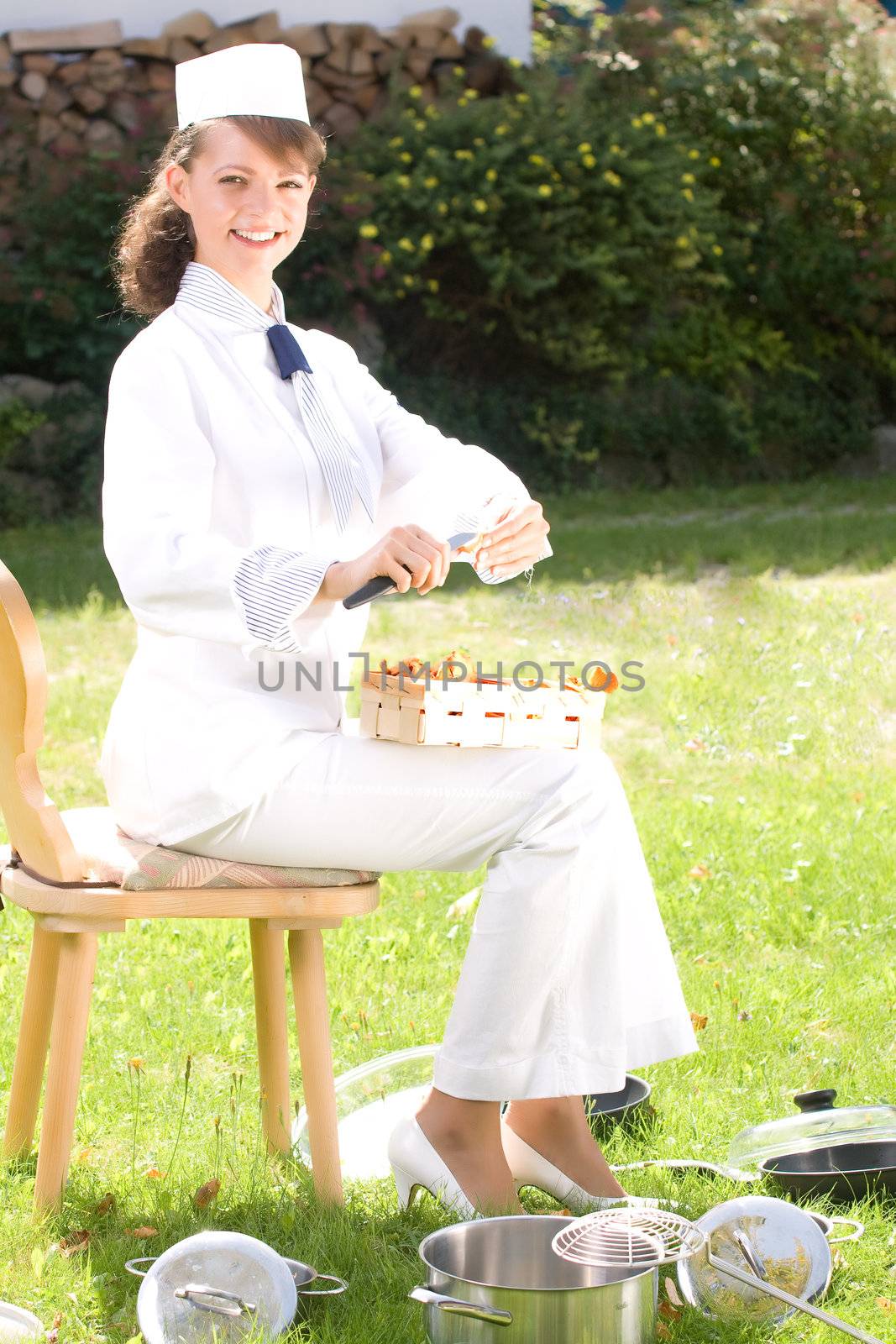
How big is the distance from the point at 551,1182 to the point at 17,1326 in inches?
32.2

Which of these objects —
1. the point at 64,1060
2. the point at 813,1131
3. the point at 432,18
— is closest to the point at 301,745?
the point at 64,1060

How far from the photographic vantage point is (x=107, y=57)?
32.2ft

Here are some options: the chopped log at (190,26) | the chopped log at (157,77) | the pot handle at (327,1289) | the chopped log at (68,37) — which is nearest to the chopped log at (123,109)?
the chopped log at (157,77)

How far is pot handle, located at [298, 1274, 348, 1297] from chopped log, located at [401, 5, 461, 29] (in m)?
9.46

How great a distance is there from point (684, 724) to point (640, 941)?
10.1ft

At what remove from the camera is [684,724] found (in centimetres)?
545

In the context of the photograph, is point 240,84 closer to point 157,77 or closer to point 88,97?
point 88,97

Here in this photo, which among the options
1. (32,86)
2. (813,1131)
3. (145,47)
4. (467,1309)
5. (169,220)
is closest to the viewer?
(467,1309)

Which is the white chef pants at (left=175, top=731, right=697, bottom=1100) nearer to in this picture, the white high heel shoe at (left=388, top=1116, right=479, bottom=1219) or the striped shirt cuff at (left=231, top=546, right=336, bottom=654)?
the white high heel shoe at (left=388, top=1116, right=479, bottom=1219)

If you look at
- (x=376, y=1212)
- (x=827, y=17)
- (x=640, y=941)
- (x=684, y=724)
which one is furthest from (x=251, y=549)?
(x=827, y=17)

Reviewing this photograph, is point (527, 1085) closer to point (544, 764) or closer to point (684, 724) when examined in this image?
point (544, 764)

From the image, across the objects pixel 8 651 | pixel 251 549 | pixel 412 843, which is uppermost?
pixel 251 549

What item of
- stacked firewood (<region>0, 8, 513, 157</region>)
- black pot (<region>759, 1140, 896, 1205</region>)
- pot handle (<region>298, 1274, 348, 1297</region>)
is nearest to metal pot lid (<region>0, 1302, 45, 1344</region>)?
pot handle (<region>298, 1274, 348, 1297</region>)

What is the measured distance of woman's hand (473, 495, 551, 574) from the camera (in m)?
2.62
